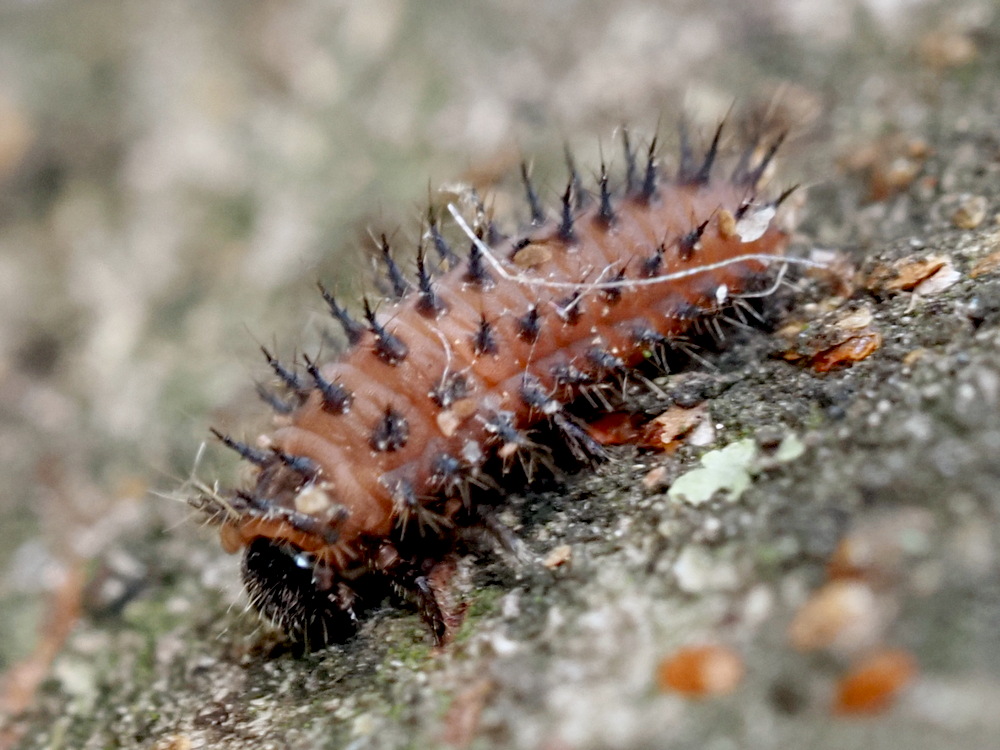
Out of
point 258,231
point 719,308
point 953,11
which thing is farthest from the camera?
point 258,231

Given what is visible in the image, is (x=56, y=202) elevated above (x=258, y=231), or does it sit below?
above

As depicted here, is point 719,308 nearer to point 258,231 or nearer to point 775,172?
point 775,172

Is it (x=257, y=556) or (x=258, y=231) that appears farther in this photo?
(x=258, y=231)

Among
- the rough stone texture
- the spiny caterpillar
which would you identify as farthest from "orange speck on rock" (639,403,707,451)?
the spiny caterpillar

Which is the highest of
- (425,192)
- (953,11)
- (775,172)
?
(425,192)

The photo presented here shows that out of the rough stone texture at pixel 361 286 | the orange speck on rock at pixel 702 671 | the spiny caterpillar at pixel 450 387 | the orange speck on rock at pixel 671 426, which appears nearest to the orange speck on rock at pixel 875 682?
the rough stone texture at pixel 361 286

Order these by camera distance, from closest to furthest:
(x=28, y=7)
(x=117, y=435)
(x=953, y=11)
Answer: (x=953, y=11) < (x=117, y=435) < (x=28, y=7)

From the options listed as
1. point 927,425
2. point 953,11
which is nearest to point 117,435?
point 927,425
